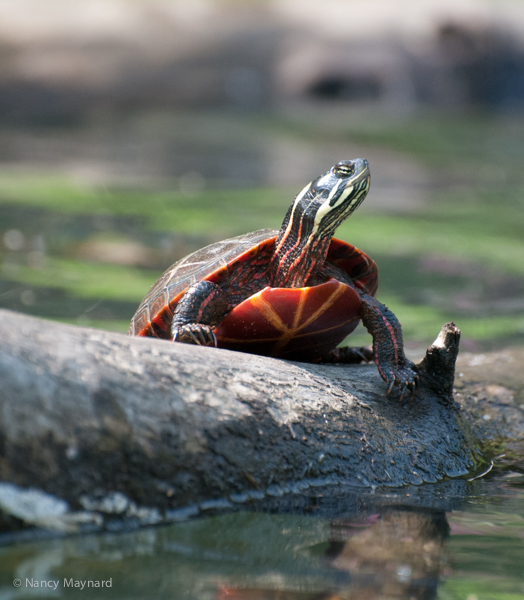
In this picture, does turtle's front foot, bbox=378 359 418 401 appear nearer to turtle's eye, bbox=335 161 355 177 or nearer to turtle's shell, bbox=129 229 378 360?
turtle's shell, bbox=129 229 378 360

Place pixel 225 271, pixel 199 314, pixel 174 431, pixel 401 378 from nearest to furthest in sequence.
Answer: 1. pixel 174 431
2. pixel 401 378
3. pixel 199 314
4. pixel 225 271

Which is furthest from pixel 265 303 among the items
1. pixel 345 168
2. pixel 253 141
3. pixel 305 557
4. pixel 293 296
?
pixel 253 141

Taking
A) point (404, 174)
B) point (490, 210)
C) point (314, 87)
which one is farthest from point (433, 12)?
point (490, 210)

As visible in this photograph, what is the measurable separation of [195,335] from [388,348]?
65cm

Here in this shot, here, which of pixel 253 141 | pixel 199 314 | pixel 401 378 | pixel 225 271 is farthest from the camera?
pixel 253 141

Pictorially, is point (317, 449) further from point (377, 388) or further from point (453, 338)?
point (453, 338)

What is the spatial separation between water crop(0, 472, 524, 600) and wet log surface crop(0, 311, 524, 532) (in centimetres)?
7

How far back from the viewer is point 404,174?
436 inches

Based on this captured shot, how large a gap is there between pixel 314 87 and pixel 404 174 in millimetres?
5999

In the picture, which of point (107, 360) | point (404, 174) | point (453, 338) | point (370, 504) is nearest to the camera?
point (107, 360)

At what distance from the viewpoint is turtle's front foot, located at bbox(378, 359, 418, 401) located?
2375mm

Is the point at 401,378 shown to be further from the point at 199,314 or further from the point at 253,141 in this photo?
the point at 253,141

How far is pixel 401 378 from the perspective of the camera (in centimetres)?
238

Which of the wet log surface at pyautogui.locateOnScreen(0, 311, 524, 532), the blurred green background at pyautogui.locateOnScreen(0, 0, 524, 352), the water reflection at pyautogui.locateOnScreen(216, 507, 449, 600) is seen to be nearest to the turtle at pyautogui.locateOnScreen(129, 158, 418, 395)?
the wet log surface at pyautogui.locateOnScreen(0, 311, 524, 532)
